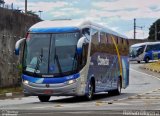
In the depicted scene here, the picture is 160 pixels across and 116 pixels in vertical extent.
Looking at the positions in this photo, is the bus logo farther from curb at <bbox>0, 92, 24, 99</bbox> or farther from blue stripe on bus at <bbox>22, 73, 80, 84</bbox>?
curb at <bbox>0, 92, 24, 99</bbox>

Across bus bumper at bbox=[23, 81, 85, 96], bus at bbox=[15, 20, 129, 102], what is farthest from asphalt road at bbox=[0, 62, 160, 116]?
bus at bbox=[15, 20, 129, 102]

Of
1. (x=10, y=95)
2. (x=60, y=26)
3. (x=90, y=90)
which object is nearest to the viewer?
(x=60, y=26)

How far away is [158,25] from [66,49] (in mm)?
126570

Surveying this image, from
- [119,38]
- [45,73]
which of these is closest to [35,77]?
[45,73]

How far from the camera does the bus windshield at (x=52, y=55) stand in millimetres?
20781

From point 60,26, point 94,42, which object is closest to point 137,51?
point 94,42

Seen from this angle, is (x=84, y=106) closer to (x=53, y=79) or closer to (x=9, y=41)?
(x=53, y=79)

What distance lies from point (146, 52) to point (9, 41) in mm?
43271

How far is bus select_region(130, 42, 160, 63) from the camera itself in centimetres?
7581

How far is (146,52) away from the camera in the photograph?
75562 millimetres

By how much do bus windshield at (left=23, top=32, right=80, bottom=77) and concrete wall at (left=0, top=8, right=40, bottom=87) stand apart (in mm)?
12308

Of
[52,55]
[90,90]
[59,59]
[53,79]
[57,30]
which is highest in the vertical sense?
[57,30]

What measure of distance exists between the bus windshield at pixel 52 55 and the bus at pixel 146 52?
5525 cm

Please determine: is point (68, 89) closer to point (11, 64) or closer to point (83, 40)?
point (83, 40)
